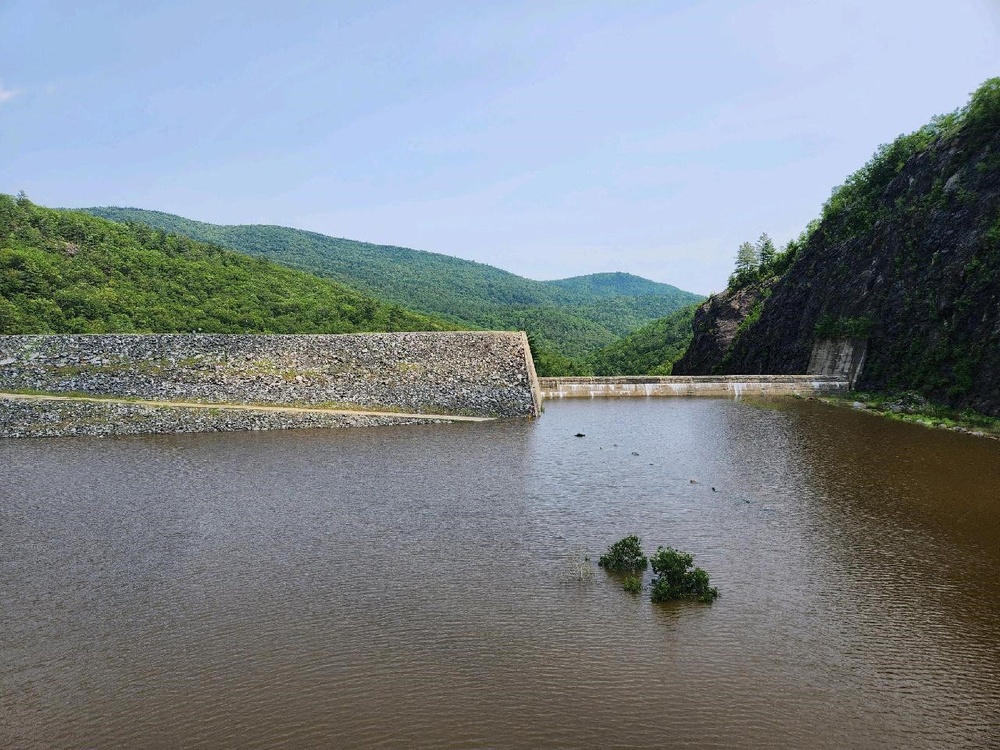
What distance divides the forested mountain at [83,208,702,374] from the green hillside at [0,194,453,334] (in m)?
37.9

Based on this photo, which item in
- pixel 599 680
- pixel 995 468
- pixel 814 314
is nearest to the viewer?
pixel 599 680

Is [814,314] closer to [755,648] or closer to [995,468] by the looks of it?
[995,468]

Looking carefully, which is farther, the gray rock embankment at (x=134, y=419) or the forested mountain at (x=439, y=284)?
the forested mountain at (x=439, y=284)

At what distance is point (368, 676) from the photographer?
10.1 metres

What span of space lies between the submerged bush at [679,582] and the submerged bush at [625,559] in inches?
24.0

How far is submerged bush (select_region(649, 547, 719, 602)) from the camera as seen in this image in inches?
502

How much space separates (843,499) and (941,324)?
25388 mm

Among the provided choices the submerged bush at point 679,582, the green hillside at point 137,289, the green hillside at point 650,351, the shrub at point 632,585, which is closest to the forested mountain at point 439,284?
the green hillside at point 650,351

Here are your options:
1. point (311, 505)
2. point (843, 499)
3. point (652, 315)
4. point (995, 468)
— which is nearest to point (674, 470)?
point (843, 499)

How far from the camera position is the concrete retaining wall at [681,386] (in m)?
48.3

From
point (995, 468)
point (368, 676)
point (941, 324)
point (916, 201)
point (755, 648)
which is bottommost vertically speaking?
point (368, 676)

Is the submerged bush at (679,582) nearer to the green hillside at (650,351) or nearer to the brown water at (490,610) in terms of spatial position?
the brown water at (490,610)

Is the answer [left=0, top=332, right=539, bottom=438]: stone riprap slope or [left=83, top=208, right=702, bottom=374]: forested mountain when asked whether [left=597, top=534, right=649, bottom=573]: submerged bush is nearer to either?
[left=0, top=332, right=539, bottom=438]: stone riprap slope

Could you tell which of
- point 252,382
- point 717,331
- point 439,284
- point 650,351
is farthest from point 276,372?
point 439,284
